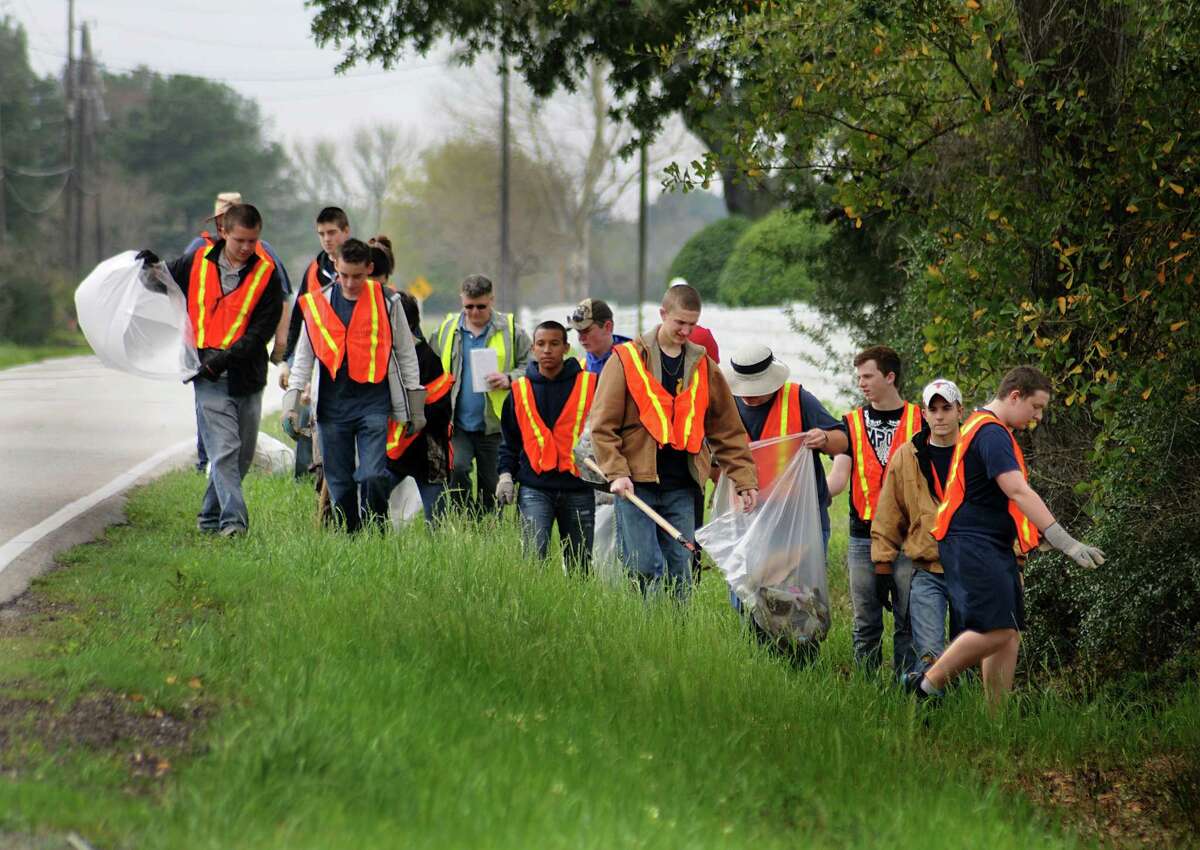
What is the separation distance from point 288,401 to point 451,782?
188 inches

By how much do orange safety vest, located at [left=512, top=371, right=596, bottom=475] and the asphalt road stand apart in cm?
260

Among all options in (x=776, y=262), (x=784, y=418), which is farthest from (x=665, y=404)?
(x=776, y=262)

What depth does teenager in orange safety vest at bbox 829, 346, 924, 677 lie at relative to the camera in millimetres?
8477

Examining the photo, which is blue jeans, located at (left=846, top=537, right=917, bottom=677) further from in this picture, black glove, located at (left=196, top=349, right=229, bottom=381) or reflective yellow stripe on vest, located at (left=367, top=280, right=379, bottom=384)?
black glove, located at (left=196, top=349, right=229, bottom=381)

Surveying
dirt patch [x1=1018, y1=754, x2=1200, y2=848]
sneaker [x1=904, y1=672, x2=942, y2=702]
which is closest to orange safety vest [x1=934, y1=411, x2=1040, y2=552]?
sneaker [x1=904, y1=672, x2=942, y2=702]

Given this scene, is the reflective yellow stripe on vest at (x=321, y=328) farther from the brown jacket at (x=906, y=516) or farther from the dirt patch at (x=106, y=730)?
the dirt patch at (x=106, y=730)

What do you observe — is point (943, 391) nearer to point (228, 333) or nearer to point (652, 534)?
point (652, 534)

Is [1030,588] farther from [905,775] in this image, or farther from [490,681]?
[490,681]

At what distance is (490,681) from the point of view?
6.66m

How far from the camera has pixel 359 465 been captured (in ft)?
31.6

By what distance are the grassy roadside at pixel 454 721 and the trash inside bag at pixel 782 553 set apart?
0.80 ft

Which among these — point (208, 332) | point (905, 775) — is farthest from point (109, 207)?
point (905, 775)

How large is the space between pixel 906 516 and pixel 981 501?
678mm

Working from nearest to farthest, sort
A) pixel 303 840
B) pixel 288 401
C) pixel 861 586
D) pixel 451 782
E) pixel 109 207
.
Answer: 1. pixel 303 840
2. pixel 451 782
3. pixel 861 586
4. pixel 288 401
5. pixel 109 207
